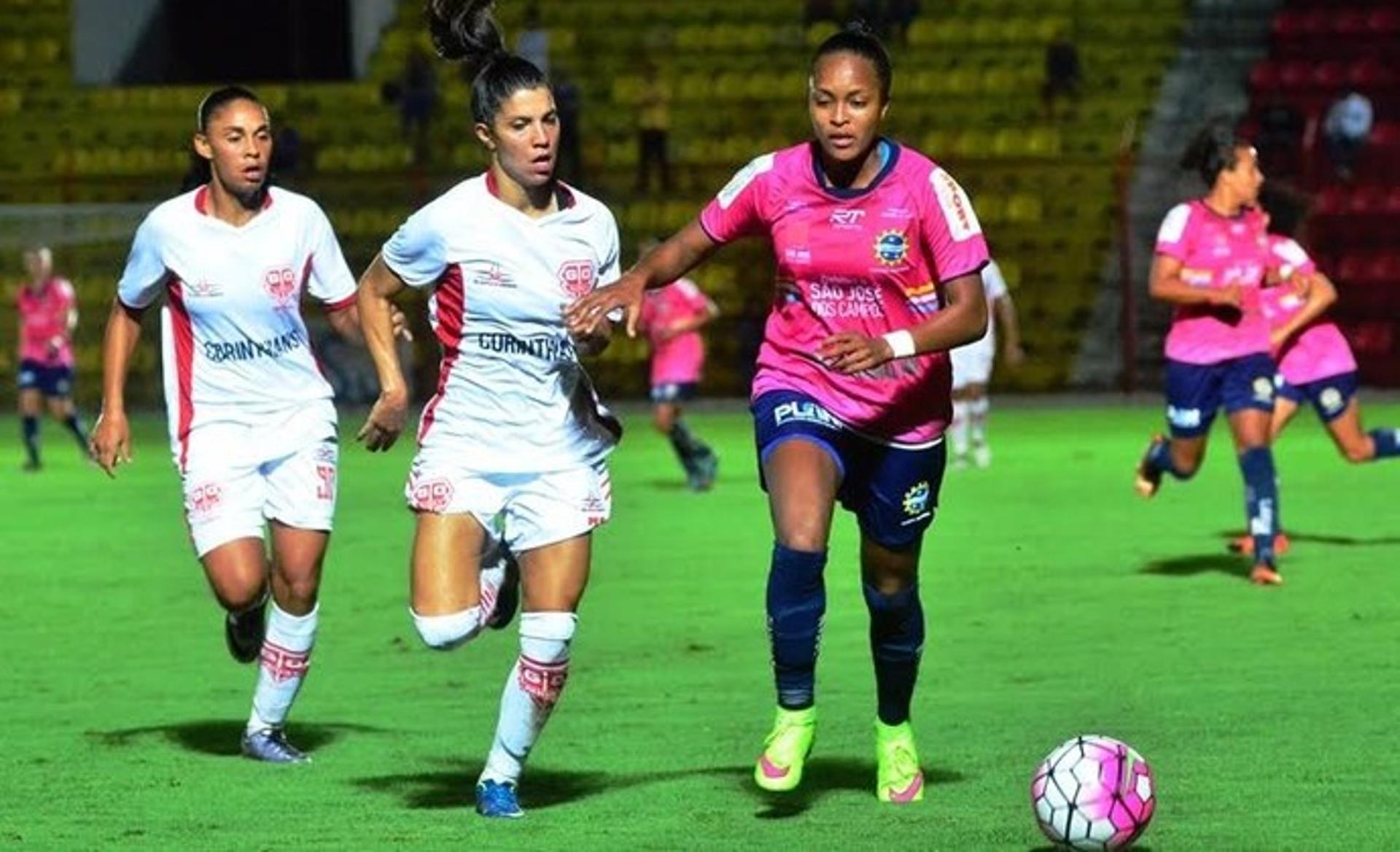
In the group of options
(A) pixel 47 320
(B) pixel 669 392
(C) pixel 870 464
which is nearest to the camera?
(C) pixel 870 464

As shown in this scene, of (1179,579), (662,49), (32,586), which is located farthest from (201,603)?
(662,49)

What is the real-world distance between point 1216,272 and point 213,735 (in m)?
5.94

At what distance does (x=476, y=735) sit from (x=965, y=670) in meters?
2.27

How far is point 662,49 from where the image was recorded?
4038cm

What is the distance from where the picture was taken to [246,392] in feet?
31.8

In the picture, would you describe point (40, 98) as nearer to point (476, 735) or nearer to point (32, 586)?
point (32, 586)

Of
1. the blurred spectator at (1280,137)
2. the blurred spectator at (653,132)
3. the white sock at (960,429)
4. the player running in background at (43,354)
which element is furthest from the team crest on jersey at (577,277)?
the blurred spectator at (1280,137)

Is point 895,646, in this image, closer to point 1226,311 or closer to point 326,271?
point 326,271

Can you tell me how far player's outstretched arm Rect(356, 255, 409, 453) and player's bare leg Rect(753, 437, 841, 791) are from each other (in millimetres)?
1044

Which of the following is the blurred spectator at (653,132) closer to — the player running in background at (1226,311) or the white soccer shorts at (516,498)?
the player running in background at (1226,311)

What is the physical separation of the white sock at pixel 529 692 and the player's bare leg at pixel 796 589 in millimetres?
570

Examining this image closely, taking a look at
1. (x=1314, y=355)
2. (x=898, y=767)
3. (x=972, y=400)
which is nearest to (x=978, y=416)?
(x=972, y=400)

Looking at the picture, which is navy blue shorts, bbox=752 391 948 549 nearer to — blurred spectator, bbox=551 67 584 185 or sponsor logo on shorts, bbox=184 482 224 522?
sponsor logo on shorts, bbox=184 482 224 522

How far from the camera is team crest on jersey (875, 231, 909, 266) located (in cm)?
A: 833
